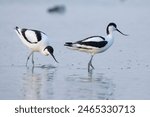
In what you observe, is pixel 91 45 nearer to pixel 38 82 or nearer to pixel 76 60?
pixel 76 60

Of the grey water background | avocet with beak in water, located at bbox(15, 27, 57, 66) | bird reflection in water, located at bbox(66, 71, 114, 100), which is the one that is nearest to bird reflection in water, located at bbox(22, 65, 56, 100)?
the grey water background

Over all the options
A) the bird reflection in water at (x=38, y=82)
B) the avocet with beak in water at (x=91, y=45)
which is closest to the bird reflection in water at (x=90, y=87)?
the bird reflection in water at (x=38, y=82)

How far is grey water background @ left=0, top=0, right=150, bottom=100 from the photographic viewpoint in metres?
12.6

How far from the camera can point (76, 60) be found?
15969 millimetres

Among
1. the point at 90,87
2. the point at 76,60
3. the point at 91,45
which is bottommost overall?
the point at 90,87

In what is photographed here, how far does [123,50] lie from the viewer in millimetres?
17531

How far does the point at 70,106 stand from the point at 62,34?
9.93 metres

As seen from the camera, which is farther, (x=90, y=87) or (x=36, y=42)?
(x=36, y=42)

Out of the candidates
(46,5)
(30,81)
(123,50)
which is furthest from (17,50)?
(46,5)

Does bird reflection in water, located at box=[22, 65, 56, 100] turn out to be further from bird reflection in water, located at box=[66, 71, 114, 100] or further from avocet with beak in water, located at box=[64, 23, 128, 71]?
avocet with beak in water, located at box=[64, 23, 128, 71]

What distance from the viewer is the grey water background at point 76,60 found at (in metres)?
12.6

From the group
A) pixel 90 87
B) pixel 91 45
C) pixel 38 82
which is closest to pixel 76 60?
pixel 91 45

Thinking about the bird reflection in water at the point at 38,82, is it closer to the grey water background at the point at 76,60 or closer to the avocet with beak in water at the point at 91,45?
the grey water background at the point at 76,60

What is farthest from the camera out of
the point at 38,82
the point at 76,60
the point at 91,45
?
the point at 76,60
